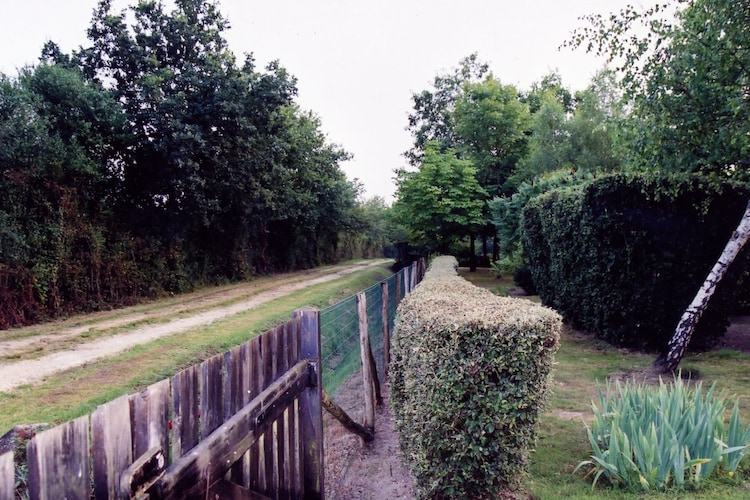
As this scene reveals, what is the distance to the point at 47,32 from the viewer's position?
14.4m

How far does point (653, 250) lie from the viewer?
826 centimetres

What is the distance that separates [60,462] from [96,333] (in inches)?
397

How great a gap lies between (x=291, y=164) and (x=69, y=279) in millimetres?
14636

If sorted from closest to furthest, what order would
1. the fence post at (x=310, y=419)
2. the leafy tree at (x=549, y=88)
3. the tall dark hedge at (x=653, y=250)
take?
the fence post at (x=310, y=419), the tall dark hedge at (x=653, y=250), the leafy tree at (x=549, y=88)

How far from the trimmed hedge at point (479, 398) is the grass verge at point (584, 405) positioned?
0.89 feet

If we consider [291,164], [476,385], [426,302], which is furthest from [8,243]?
[291,164]

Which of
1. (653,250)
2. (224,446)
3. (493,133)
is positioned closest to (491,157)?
(493,133)

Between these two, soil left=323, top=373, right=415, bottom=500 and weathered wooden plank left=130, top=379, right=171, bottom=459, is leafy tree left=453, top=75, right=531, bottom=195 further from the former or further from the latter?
weathered wooden plank left=130, top=379, right=171, bottom=459

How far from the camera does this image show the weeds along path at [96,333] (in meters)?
7.37

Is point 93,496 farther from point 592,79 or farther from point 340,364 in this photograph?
point 592,79

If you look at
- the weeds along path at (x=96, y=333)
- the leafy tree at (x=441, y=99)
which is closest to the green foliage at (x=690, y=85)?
the weeds along path at (x=96, y=333)

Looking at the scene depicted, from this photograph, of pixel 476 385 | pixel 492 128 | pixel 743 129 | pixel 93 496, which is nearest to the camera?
pixel 93 496

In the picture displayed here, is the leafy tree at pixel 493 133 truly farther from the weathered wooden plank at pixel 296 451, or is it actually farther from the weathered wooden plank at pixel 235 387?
the weathered wooden plank at pixel 235 387

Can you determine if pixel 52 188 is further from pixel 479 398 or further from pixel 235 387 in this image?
pixel 479 398
